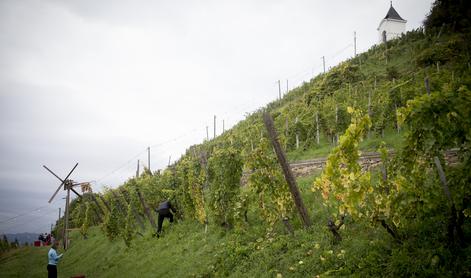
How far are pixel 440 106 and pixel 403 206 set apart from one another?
6.17ft

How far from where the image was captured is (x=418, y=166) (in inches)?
224

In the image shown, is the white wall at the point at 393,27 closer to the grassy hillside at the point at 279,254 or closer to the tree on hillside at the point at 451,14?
the tree on hillside at the point at 451,14

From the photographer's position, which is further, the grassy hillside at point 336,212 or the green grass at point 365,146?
the green grass at point 365,146

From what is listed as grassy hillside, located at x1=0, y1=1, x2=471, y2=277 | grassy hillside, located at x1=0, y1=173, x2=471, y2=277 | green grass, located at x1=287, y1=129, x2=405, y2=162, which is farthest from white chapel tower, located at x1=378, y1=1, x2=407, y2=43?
grassy hillside, located at x1=0, y1=173, x2=471, y2=277

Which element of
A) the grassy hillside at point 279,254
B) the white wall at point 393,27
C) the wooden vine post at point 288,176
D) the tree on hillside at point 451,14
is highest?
the white wall at point 393,27

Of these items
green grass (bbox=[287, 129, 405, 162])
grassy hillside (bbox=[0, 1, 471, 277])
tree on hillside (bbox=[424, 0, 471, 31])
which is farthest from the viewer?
tree on hillside (bbox=[424, 0, 471, 31])

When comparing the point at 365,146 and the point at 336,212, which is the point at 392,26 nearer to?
the point at 365,146

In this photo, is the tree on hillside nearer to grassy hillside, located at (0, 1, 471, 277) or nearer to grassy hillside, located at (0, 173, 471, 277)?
grassy hillside, located at (0, 1, 471, 277)

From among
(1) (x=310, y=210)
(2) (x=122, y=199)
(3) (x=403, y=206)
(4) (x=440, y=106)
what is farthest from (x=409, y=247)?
(2) (x=122, y=199)

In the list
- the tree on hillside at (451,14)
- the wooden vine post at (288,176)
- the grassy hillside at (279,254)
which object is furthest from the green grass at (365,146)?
the tree on hillside at (451,14)

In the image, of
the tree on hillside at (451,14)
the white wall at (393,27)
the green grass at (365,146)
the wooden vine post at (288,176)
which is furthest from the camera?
the white wall at (393,27)

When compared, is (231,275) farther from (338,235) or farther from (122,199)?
Answer: (122,199)

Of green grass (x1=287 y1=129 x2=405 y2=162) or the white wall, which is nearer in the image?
green grass (x1=287 y1=129 x2=405 y2=162)

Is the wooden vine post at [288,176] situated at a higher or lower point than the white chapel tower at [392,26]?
lower
